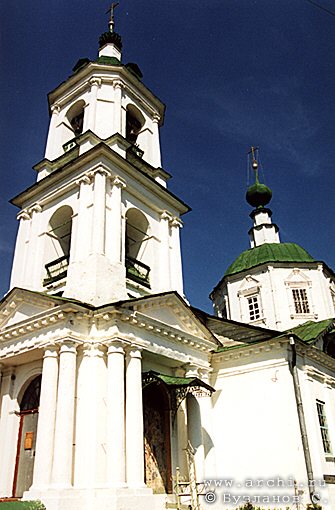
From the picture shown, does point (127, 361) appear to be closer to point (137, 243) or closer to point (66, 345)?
point (66, 345)

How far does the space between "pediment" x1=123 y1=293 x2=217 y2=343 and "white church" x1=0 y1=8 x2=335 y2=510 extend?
0.15ft

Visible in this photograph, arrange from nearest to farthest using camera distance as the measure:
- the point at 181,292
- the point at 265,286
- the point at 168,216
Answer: the point at 181,292, the point at 168,216, the point at 265,286

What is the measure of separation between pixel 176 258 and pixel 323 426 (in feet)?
22.8

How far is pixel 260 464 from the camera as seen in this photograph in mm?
12719

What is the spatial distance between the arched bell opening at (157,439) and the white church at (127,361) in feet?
0.12

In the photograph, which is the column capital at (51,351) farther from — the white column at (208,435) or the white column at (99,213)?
the white column at (208,435)

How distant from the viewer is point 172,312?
1335 centimetres

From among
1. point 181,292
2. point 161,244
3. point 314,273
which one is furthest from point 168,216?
point 314,273

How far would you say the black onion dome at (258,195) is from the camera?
28438 millimetres

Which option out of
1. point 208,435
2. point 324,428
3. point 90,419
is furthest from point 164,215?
point 324,428

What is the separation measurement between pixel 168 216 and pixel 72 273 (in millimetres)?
4854

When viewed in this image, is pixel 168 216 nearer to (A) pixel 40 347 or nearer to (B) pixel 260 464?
(A) pixel 40 347

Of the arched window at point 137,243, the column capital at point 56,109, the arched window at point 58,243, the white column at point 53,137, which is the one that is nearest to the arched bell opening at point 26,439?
the arched window at point 58,243

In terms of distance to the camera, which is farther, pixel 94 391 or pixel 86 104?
pixel 86 104
